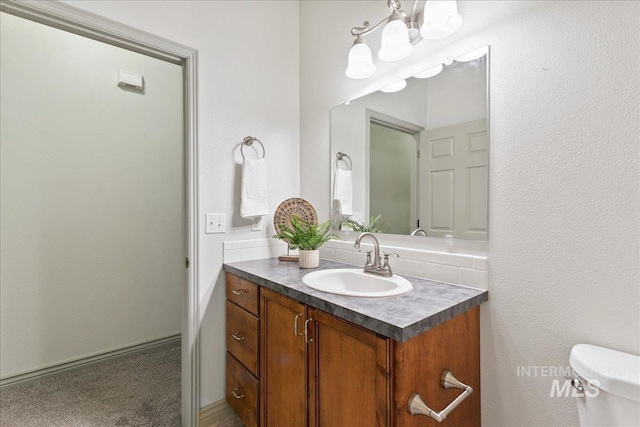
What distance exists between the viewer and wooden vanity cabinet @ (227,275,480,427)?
0.80 meters

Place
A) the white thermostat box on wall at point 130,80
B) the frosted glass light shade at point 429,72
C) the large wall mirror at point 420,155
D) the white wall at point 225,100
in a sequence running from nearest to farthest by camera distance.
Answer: the large wall mirror at point 420,155
the frosted glass light shade at point 429,72
the white wall at point 225,100
the white thermostat box on wall at point 130,80

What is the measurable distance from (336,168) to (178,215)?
160cm

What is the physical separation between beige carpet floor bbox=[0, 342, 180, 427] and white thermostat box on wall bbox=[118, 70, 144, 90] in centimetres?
215

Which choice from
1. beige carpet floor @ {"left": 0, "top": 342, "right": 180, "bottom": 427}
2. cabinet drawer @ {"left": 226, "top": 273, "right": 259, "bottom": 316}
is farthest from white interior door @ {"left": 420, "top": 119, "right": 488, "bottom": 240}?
beige carpet floor @ {"left": 0, "top": 342, "right": 180, "bottom": 427}

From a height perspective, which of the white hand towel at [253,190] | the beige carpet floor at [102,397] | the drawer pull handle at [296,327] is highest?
the white hand towel at [253,190]

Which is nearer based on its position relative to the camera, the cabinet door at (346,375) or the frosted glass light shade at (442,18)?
the cabinet door at (346,375)

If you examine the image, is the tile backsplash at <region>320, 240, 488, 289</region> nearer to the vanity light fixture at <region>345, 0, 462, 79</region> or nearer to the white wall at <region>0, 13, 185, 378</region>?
the vanity light fixture at <region>345, 0, 462, 79</region>

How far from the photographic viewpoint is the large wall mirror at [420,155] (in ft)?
3.82

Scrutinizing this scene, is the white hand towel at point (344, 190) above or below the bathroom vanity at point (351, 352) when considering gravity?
above

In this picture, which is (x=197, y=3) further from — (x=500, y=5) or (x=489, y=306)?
(x=489, y=306)

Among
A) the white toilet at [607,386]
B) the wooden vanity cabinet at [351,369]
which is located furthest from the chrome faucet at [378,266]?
the white toilet at [607,386]

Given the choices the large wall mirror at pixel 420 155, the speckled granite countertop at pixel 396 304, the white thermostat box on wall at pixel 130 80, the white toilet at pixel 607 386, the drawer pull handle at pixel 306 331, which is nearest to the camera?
the white toilet at pixel 607 386

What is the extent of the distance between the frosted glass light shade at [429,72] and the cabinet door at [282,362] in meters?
1.13

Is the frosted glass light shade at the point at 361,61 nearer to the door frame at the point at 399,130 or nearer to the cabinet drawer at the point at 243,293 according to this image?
the door frame at the point at 399,130
